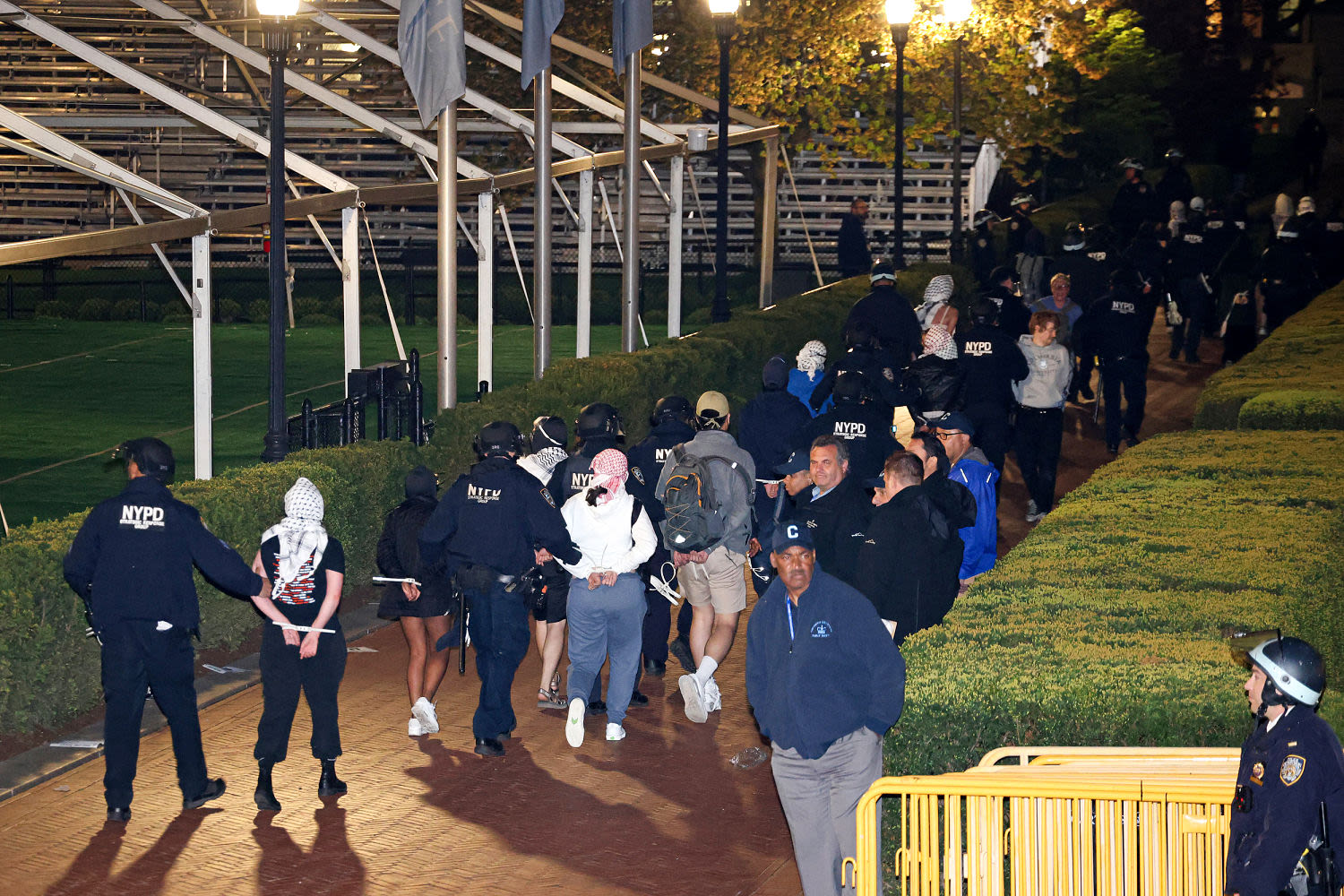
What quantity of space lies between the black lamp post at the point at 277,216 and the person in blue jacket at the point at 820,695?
6.69 meters

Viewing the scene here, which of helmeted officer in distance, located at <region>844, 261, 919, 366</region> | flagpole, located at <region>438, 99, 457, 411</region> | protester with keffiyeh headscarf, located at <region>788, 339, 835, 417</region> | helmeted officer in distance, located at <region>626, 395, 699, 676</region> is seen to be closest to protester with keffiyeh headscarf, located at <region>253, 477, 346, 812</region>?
helmeted officer in distance, located at <region>626, 395, 699, 676</region>

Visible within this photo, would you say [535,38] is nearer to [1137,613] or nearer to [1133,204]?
[1137,613]

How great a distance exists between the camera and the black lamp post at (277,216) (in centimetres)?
1270

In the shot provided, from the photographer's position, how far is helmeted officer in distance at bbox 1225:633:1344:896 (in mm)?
5441

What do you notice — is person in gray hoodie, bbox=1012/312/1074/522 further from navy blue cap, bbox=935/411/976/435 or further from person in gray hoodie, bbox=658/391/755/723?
person in gray hoodie, bbox=658/391/755/723

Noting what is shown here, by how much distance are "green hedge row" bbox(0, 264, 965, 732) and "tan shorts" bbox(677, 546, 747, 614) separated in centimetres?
297

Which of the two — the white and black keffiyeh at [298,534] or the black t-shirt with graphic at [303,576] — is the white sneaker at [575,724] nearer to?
the black t-shirt with graphic at [303,576]

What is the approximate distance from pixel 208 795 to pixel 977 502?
14.7 feet

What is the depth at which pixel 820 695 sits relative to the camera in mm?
6781

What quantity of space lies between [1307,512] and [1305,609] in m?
2.17

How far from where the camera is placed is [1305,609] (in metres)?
8.55

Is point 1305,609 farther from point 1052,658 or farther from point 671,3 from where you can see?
point 671,3

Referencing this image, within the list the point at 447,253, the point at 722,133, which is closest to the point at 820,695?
the point at 447,253

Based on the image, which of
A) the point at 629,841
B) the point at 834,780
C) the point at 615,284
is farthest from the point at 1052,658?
the point at 615,284
